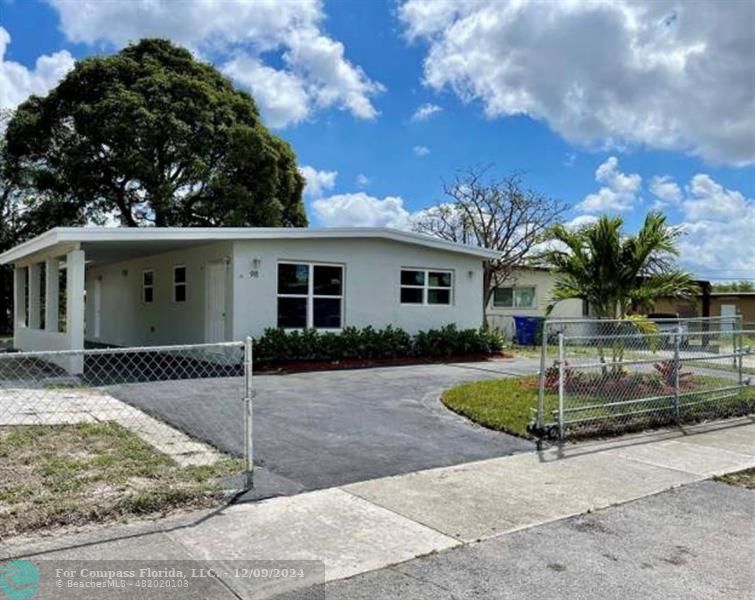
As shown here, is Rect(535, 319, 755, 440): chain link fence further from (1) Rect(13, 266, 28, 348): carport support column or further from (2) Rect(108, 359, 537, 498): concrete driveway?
(1) Rect(13, 266, 28, 348): carport support column

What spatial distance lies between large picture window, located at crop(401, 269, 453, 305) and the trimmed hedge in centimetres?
86

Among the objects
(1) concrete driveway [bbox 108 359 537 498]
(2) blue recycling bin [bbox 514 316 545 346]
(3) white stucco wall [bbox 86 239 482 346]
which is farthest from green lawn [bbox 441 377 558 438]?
(2) blue recycling bin [bbox 514 316 545 346]

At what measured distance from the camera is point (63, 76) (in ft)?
82.7

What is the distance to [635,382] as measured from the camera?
30.6ft

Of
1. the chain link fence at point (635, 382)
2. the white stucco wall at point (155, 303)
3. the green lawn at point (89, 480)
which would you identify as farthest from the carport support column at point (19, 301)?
the chain link fence at point (635, 382)

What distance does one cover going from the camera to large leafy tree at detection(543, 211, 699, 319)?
11.7m

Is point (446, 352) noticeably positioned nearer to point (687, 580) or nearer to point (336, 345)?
point (336, 345)

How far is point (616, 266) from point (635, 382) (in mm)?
3074

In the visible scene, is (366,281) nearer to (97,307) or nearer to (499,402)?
(499,402)

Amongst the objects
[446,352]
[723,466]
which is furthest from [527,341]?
[723,466]

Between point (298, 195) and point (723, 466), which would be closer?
point (723, 466)

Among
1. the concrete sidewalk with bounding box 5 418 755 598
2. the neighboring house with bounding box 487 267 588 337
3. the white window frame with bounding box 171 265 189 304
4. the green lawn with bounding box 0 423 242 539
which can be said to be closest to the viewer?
the concrete sidewalk with bounding box 5 418 755 598

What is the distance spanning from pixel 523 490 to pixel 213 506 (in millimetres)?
2571

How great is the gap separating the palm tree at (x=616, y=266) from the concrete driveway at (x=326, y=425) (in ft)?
9.94
